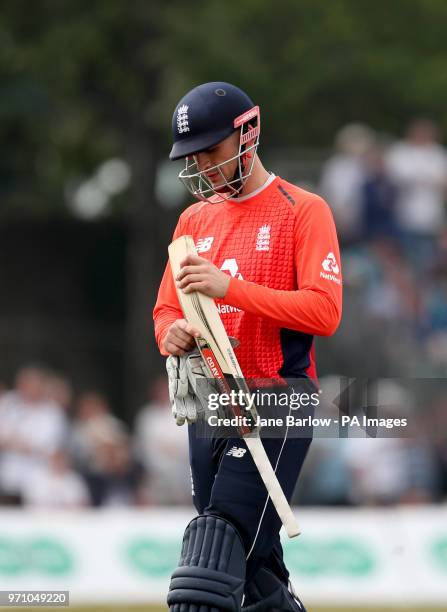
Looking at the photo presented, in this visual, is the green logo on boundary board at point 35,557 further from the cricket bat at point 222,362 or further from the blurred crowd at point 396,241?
the blurred crowd at point 396,241

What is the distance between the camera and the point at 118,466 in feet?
45.9

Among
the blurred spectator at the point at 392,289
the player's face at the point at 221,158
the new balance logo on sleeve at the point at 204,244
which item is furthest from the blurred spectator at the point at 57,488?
the player's face at the point at 221,158

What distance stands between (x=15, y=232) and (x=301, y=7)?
5306mm

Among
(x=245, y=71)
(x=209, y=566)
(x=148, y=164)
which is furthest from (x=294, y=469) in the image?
(x=148, y=164)

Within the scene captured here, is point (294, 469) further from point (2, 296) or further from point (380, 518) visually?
point (2, 296)

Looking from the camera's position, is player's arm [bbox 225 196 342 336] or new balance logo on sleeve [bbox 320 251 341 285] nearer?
player's arm [bbox 225 196 342 336]

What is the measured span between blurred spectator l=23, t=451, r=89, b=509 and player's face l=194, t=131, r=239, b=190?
8.02 metres

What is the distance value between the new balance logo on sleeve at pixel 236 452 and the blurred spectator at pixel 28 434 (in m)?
8.09

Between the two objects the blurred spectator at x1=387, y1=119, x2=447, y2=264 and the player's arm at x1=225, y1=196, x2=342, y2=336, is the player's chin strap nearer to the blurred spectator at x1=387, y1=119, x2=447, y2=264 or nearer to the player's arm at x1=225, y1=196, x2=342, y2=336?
the player's arm at x1=225, y1=196, x2=342, y2=336

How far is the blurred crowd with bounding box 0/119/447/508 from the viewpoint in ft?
43.8

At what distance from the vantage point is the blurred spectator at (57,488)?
1327 centimetres

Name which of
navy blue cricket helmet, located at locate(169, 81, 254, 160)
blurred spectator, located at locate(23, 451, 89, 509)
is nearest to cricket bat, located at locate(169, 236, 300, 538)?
navy blue cricket helmet, located at locate(169, 81, 254, 160)

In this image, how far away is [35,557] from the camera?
1055 centimetres

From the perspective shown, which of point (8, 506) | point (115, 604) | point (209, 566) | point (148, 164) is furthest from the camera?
point (148, 164)
